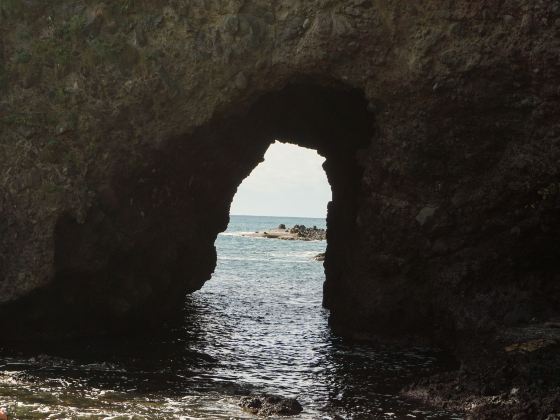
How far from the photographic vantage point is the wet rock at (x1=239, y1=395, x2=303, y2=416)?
1135 centimetres

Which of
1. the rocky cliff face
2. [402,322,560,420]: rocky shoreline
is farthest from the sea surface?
the rocky cliff face

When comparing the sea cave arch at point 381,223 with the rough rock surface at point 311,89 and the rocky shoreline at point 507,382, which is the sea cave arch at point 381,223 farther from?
the rocky shoreline at point 507,382

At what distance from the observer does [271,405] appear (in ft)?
37.9

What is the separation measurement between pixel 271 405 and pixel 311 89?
9.54m

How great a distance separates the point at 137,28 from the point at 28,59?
2.90 m

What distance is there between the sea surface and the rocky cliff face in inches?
68.9

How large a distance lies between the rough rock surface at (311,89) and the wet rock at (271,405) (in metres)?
6.01

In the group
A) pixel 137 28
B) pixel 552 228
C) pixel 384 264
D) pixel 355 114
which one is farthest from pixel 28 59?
pixel 552 228

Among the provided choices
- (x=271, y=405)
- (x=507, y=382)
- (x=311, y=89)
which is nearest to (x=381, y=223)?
(x=311, y=89)

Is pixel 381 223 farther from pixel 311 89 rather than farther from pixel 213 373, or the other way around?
pixel 213 373

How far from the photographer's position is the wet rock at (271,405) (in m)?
11.4

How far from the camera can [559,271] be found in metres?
15.9

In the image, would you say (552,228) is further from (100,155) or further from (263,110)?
(100,155)

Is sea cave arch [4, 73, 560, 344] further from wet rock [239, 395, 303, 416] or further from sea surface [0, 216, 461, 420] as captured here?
Result: wet rock [239, 395, 303, 416]
